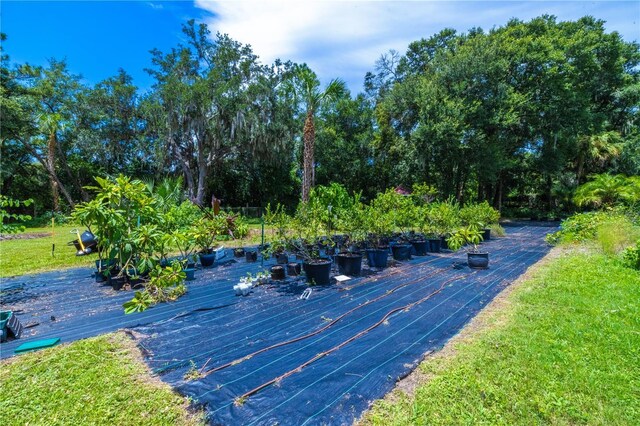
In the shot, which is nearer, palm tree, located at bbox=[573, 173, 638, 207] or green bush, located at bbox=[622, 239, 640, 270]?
green bush, located at bbox=[622, 239, 640, 270]

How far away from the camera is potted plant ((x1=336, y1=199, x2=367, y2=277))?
5309 mm

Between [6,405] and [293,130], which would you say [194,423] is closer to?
[6,405]

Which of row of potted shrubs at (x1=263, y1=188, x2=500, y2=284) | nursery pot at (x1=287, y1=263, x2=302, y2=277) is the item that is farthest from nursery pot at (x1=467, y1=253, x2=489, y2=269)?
nursery pot at (x1=287, y1=263, x2=302, y2=277)

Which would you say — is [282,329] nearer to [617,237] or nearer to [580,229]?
[617,237]

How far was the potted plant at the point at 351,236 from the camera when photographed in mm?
5309

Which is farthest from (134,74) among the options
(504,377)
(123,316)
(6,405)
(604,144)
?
(604,144)

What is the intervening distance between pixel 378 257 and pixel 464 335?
2987mm

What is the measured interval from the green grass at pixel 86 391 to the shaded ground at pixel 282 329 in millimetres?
138

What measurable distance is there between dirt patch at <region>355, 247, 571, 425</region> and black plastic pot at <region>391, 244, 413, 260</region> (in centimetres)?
213

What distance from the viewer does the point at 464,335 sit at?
2.94 m

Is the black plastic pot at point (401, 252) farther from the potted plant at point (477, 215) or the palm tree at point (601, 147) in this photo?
the palm tree at point (601, 147)

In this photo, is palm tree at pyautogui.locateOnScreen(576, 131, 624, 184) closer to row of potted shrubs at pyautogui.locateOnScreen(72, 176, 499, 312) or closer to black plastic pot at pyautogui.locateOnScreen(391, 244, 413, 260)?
row of potted shrubs at pyautogui.locateOnScreen(72, 176, 499, 312)

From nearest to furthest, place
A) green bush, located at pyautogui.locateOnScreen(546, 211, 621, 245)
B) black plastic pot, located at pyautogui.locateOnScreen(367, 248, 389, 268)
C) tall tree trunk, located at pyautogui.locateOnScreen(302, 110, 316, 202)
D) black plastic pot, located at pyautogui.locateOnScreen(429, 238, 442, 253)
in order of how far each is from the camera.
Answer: black plastic pot, located at pyautogui.locateOnScreen(367, 248, 389, 268), black plastic pot, located at pyautogui.locateOnScreen(429, 238, 442, 253), green bush, located at pyautogui.locateOnScreen(546, 211, 621, 245), tall tree trunk, located at pyautogui.locateOnScreen(302, 110, 316, 202)

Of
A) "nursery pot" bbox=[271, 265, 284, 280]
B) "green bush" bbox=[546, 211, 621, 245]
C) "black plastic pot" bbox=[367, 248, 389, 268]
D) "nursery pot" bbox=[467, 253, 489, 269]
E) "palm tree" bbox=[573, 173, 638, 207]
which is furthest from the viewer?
"palm tree" bbox=[573, 173, 638, 207]
